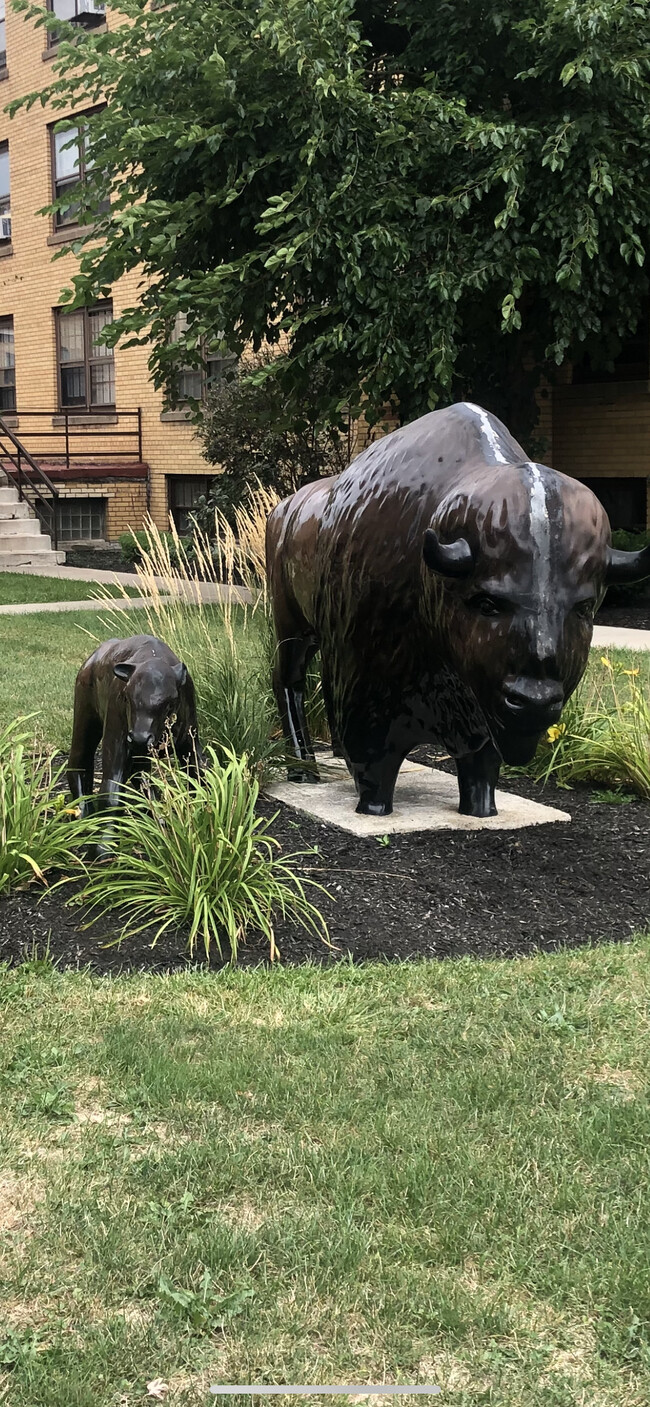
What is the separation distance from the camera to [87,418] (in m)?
27.3

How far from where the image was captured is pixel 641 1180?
3133 millimetres

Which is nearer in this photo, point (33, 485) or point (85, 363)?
point (33, 485)

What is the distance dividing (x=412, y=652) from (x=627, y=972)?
5.49 feet

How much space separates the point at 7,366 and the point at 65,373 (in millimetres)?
2800

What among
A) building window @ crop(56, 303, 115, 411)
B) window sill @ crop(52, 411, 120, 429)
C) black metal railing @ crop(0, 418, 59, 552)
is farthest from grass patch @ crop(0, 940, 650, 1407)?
building window @ crop(56, 303, 115, 411)

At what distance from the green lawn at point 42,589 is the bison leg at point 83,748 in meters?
8.87

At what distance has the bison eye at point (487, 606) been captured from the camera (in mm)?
4516

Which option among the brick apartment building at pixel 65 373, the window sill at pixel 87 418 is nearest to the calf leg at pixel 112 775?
the brick apartment building at pixel 65 373

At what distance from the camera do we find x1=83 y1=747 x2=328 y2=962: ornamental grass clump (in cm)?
481

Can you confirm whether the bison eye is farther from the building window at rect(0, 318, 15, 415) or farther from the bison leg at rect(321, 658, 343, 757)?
the building window at rect(0, 318, 15, 415)

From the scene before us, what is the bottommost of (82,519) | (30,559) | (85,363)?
(30,559)

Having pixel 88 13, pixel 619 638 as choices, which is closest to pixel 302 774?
pixel 619 638

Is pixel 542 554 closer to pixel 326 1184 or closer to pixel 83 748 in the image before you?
pixel 326 1184

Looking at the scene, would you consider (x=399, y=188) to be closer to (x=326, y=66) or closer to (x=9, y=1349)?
(x=326, y=66)
